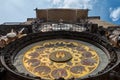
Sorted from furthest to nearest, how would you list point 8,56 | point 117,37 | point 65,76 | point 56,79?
1. point 117,37
2. point 8,56
3. point 65,76
4. point 56,79

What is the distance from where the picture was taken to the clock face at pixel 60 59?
11953mm

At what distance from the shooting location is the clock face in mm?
11953

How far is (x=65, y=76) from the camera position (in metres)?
11.7

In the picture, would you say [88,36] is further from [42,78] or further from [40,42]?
[42,78]

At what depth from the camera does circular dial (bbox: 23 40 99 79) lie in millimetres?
11953

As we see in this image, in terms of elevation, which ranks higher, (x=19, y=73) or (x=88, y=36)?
(x=88, y=36)

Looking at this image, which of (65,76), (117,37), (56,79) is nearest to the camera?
(56,79)

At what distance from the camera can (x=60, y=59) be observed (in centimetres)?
1264

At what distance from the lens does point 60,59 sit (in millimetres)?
12641

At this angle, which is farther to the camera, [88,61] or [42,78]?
[88,61]

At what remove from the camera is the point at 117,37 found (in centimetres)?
1348

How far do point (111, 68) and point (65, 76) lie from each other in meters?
1.38

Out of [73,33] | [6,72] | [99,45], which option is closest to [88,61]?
[99,45]

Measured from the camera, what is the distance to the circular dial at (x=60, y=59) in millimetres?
11953
